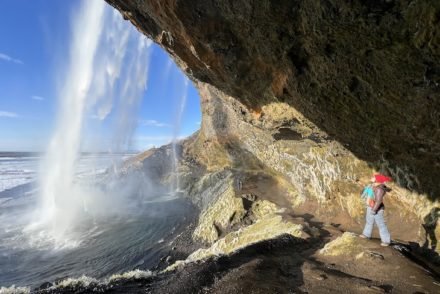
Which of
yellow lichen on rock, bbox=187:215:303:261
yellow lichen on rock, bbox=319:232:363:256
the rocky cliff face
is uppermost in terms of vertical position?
the rocky cliff face

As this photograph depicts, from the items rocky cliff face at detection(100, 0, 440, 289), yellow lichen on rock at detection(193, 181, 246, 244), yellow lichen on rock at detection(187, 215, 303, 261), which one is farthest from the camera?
yellow lichen on rock at detection(193, 181, 246, 244)

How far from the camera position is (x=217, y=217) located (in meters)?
17.9

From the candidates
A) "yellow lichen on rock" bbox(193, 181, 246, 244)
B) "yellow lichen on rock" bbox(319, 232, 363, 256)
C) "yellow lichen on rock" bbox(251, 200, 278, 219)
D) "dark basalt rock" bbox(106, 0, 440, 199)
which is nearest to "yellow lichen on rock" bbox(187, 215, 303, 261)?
"yellow lichen on rock" bbox(251, 200, 278, 219)

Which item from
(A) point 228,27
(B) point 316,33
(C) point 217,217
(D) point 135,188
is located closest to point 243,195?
(C) point 217,217

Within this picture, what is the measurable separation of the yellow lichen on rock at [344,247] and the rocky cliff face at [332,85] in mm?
107

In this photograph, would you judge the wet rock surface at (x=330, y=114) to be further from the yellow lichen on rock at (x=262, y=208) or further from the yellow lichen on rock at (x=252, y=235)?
the yellow lichen on rock at (x=262, y=208)

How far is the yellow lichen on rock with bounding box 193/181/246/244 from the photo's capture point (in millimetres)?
16812

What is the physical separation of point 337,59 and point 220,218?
12658mm

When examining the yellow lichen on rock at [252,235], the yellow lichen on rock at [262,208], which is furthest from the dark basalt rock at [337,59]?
the yellow lichen on rock at [262,208]

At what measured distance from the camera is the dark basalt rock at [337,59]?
5657 mm

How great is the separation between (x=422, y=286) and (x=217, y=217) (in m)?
12.7

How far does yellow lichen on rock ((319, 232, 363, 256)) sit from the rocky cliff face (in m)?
0.11

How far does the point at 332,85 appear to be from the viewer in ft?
26.7

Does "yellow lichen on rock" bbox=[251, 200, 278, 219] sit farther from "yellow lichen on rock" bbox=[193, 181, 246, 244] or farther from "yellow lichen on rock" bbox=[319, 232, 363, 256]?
"yellow lichen on rock" bbox=[319, 232, 363, 256]
